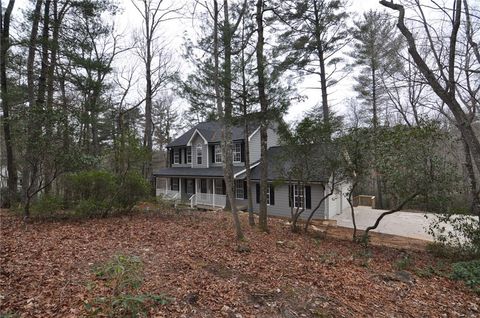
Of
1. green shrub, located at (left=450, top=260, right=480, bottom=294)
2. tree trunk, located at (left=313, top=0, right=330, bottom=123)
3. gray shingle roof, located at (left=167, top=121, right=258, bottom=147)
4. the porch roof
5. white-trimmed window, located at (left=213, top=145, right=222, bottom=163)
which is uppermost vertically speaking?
tree trunk, located at (left=313, top=0, right=330, bottom=123)

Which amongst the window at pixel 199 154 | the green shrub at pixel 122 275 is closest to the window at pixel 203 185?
the window at pixel 199 154

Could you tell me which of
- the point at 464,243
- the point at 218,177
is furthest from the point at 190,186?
the point at 464,243

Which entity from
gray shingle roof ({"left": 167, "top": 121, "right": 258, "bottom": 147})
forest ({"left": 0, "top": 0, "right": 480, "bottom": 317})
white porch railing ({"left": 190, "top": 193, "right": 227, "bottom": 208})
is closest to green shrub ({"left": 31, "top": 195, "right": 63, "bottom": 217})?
forest ({"left": 0, "top": 0, "right": 480, "bottom": 317})

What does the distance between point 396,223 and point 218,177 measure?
10351 mm

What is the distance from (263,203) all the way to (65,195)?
6782 mm

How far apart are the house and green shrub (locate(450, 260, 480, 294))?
7.77 meters

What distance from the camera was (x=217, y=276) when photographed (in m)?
4.46

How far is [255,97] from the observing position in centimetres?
833

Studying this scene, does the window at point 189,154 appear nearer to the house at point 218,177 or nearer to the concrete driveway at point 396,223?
the house at point 218,177

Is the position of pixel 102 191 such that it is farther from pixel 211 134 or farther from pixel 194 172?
pixel 211 134

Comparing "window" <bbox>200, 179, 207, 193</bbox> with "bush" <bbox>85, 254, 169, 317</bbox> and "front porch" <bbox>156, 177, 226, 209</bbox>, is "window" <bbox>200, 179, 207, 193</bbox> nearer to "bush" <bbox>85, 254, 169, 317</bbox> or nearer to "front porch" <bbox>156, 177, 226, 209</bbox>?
"front porch" <bbox>156, 177, 226, 209</bbox>

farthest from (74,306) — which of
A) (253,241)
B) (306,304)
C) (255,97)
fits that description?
(255,97)

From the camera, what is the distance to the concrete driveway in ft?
38.9

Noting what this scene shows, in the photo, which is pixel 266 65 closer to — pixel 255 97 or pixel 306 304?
pixel 255 97
